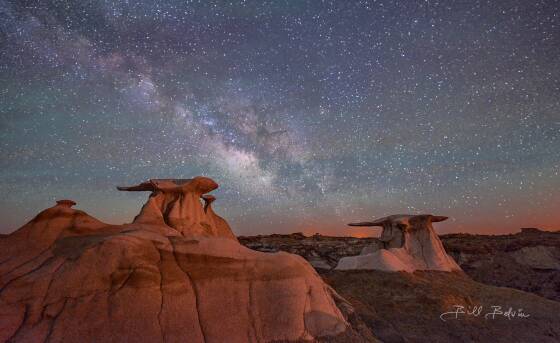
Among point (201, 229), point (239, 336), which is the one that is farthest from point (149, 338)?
point (201, 229)

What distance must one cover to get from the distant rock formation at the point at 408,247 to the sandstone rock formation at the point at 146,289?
45.5ft

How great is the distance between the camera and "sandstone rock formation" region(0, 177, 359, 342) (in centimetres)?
738

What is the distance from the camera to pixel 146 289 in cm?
812

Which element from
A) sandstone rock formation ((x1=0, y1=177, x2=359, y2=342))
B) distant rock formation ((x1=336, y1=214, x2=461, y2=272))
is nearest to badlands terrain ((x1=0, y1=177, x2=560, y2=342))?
sandstone rock formation ((x1=0, y1=177, x2=359, y2=342))

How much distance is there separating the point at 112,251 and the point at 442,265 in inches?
904

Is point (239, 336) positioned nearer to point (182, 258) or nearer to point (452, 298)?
point (182, 258)
